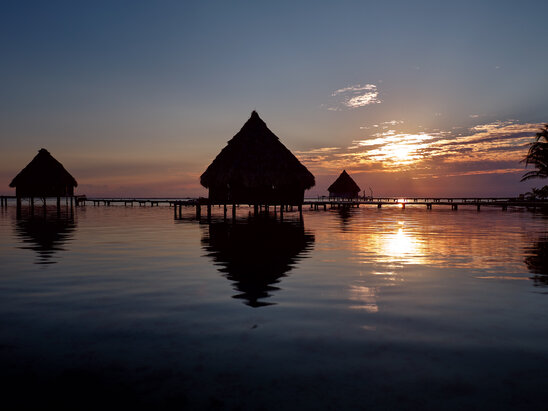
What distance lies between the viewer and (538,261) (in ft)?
35.3

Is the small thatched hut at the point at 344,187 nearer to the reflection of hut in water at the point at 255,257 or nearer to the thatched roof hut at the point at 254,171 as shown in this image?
Result: the thatched roof hut at the point at 254,171

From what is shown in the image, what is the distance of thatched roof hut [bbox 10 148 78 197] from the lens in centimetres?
4200

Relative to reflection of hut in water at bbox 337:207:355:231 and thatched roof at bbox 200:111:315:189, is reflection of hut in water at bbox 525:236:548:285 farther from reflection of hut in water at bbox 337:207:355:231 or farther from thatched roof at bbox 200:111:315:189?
thatched roof at bbox 200:111:315:189

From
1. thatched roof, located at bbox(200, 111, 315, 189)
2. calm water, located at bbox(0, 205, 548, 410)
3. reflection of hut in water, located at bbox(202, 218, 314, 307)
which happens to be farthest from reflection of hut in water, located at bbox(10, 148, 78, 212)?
calm water, located at bbox(0, 205, 548, 410)

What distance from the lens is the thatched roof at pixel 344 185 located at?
226 feet

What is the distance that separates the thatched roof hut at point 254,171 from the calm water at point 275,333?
16.6 metres

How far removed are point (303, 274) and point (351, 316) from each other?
3102mm

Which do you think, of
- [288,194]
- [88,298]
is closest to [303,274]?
[88,298]

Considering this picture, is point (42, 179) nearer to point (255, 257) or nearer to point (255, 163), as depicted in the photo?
point (255, 163)

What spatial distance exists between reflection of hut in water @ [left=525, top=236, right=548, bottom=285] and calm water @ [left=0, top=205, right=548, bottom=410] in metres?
0.07

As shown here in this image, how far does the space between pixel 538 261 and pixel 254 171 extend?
60.5ft

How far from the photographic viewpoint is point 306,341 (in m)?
4.82

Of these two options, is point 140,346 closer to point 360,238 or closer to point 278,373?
point 278,373

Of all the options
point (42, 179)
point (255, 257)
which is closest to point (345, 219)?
point (255, 257)
